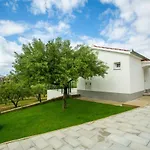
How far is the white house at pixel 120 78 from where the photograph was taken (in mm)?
13805

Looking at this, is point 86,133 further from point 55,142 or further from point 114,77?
point 114,77

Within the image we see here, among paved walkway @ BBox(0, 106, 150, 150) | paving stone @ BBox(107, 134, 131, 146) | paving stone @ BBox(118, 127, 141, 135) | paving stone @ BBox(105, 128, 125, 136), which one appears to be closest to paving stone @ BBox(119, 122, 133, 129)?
paved walkway @ BBox(0, 106, 150, 150)

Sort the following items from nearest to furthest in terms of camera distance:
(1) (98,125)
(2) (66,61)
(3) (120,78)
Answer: (1) (98,125), (2) (66,61), (3) (120,78)

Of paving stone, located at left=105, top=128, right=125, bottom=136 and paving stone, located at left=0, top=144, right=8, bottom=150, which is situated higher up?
paving stone, located at left=105, top=128, right=125, bottom=136

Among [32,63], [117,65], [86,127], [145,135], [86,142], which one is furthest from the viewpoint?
[117,65]

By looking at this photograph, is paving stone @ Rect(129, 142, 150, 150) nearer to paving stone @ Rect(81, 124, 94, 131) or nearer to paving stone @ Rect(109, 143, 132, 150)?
paving stone @ Rect(109, 143, 132, 150)

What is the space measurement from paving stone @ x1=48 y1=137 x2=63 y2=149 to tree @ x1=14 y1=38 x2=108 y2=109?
Answer: 13.2 ft

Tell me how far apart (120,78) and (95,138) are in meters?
8.97

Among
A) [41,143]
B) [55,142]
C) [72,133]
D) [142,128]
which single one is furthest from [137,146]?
[41,143]

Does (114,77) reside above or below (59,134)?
above

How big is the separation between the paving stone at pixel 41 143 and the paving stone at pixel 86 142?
4.49 ft

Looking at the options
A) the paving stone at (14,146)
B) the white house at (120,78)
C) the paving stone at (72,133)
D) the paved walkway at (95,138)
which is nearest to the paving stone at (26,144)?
the paved walkway at (95,138)

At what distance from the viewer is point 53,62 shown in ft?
33.7

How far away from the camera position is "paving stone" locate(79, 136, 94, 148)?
557 cm
